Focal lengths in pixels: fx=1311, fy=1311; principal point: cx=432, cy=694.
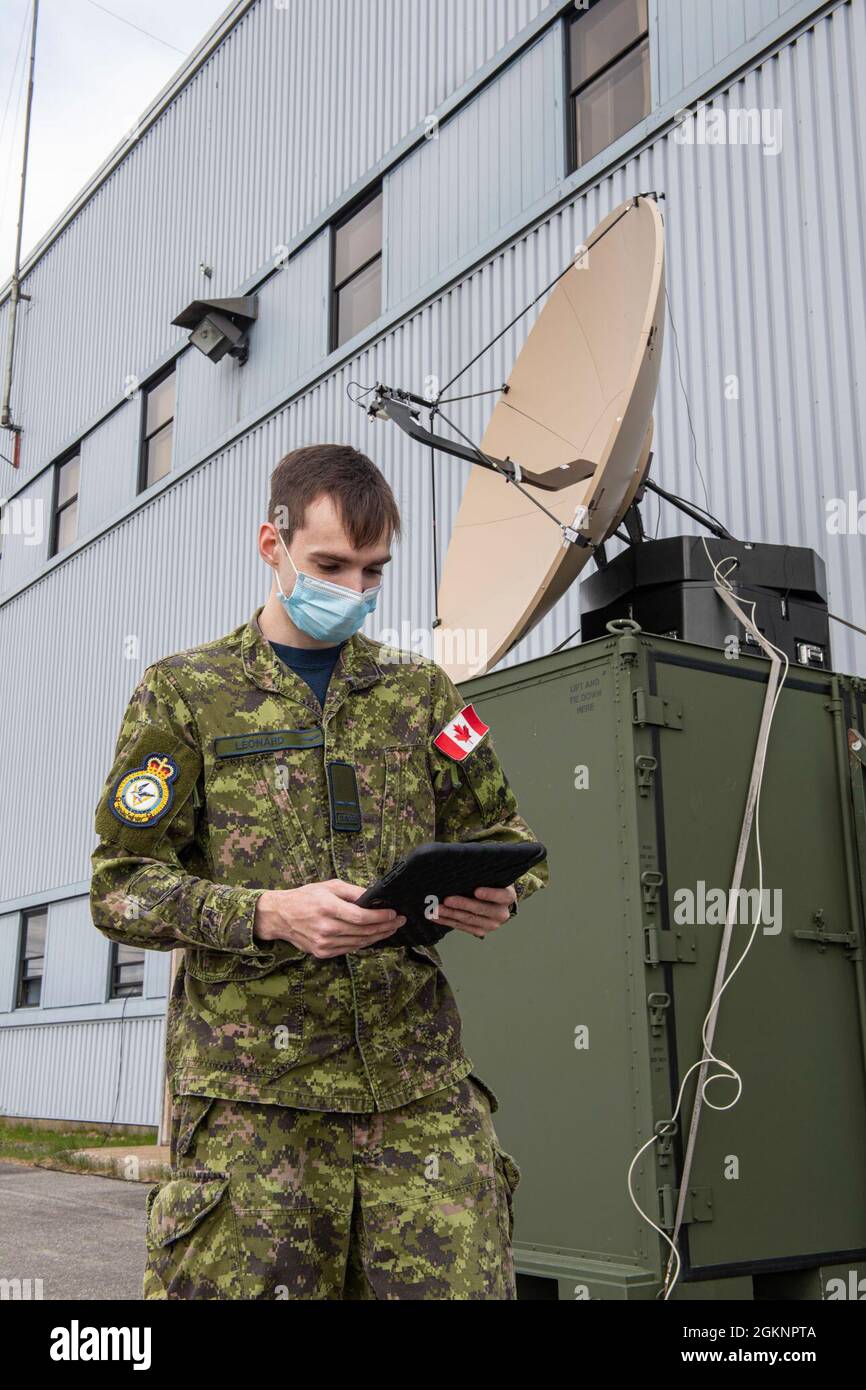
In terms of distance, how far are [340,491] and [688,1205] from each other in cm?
291

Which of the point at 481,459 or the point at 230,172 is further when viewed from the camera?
the point at 230,172

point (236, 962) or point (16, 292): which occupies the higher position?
point (16, 292)

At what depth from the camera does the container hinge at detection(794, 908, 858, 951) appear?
4945 millimetres

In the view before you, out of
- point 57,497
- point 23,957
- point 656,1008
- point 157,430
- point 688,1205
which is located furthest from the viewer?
point 57,497

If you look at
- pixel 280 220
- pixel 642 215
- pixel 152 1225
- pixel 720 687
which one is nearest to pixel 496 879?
pixel 152 1225

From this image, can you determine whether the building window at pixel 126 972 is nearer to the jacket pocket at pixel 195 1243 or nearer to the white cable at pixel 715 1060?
the white cable at pixel 715 1060

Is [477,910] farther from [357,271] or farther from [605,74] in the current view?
[357,271]

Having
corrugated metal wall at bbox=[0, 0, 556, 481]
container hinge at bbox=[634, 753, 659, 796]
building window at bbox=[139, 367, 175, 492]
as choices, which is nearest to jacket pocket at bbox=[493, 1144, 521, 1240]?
container hinge at bbox=[634, 753, 659, 796]

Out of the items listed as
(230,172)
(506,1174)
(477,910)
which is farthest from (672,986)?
(230,172)

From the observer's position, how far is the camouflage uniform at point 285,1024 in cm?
221

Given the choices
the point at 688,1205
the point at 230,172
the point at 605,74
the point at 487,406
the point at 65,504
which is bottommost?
the point at 688,1205

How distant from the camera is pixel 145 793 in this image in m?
2.34

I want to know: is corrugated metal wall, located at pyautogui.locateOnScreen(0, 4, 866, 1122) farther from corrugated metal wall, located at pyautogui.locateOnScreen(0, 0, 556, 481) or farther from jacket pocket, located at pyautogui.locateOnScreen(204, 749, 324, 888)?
jacket pocket, located at pyautogui.locateOnScreen(204, 749, 324, 888)

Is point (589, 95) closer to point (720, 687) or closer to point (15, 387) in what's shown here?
point (720, 687)
